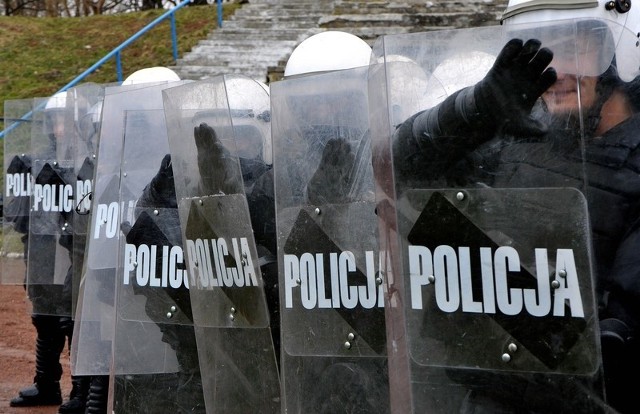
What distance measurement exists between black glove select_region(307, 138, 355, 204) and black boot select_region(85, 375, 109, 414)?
2.61 metres

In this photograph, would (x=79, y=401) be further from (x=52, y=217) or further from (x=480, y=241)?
(x=480, y=241)

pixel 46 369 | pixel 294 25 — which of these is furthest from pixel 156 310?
pixel 294 25

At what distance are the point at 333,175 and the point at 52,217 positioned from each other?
372 cm

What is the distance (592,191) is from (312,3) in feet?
46.1

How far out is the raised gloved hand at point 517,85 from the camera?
7.46 ft

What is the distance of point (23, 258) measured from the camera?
687cm

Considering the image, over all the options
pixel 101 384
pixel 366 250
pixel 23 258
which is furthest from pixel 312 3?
pixel 366 250

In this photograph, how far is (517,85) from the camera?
2287 mm

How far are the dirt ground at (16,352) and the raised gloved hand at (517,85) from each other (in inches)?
206

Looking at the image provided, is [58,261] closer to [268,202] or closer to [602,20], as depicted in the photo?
[268,202]

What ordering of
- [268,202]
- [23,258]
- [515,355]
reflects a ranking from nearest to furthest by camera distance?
[515,355] → [268,202] → [23,258]

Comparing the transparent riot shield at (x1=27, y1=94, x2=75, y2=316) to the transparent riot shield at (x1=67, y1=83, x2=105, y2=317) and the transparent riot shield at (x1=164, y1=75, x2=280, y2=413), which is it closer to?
the transparent riot shield at (x1=67, y1=83, x2=105, y2=317)

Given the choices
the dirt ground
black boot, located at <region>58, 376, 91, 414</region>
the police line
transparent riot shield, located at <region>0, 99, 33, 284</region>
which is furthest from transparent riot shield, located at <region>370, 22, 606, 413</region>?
the dirt ground

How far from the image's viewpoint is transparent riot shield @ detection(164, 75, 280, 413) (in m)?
3.41
